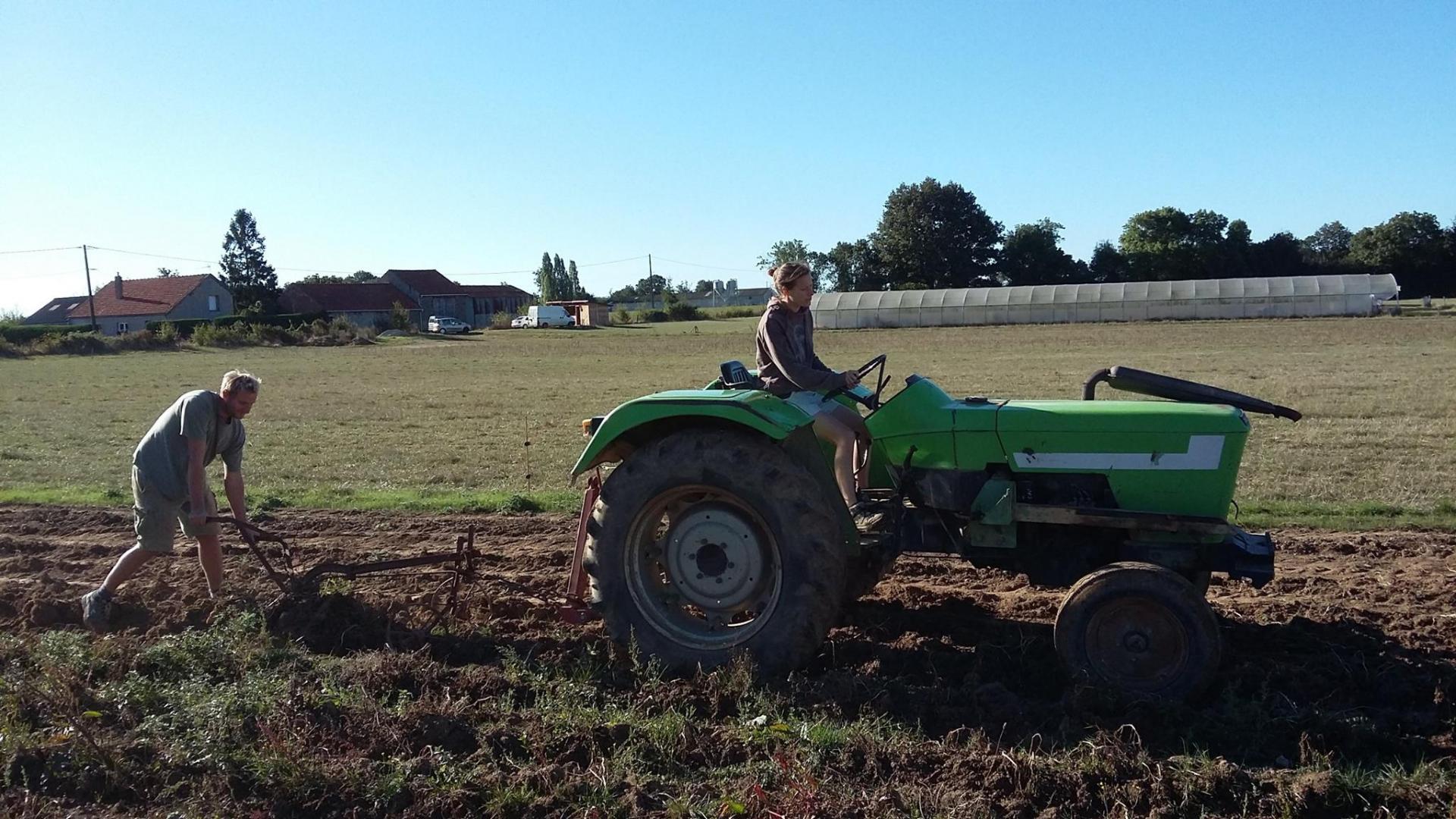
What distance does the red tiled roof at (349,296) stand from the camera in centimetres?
7912

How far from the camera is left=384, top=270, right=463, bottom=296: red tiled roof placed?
89.8m

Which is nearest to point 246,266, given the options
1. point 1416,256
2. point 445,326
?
point 445,326

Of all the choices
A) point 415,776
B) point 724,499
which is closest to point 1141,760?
point 724,499

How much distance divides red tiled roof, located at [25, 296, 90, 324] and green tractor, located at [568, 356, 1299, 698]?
8430 cm

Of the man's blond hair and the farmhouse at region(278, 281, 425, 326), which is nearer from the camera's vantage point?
the man's blond hair

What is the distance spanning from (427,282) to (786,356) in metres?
90.4

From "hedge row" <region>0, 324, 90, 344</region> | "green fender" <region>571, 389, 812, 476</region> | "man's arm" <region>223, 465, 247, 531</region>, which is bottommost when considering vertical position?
"man's arm" <region>223, 465, 247, 531</region>

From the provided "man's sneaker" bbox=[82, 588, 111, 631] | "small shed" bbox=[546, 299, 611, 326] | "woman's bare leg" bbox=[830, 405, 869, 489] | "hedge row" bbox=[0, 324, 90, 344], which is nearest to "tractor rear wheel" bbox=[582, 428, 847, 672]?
"woman's bare leg" bbox=[830, 405, 869, 489]

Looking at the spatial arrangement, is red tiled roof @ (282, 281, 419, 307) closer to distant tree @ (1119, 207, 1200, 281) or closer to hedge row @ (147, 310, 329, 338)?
hedge row @ (147, 310, 329, 338)

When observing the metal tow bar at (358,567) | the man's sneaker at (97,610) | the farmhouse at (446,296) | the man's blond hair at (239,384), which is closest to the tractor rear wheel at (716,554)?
the metal tow bar at (358,567)

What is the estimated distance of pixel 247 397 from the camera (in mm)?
5848

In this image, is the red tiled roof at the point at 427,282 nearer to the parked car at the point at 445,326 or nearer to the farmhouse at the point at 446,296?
the farmhouse at the point at 446,296

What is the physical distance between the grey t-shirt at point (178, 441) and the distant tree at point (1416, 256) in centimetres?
8012

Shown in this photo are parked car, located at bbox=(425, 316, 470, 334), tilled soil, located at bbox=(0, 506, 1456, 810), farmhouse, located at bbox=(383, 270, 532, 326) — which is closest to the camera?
tilled soil, located at bbox=(0, 506, 1456, 810)
